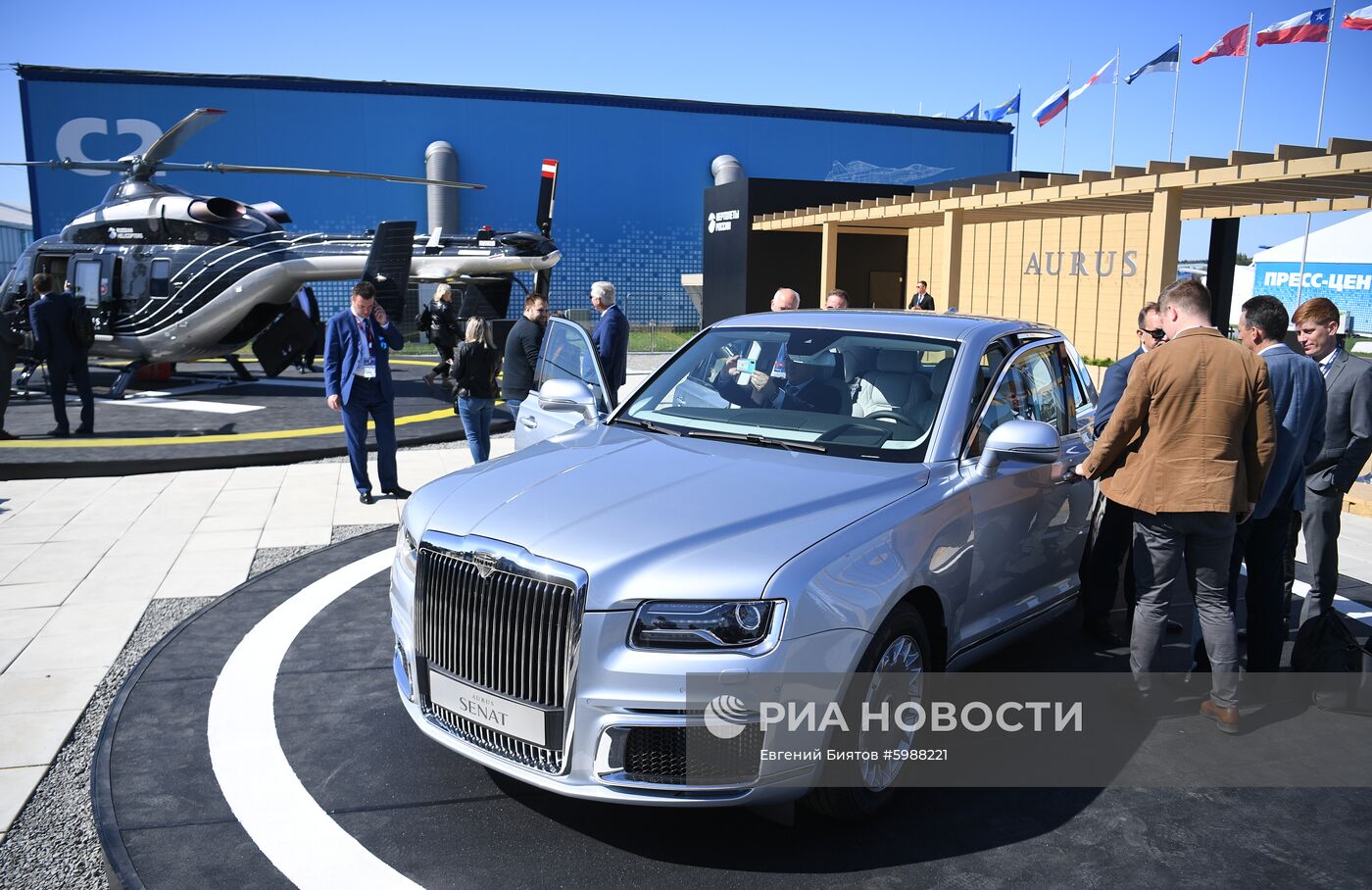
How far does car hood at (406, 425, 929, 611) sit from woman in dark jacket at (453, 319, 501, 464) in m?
4.86

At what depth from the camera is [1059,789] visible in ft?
12.5

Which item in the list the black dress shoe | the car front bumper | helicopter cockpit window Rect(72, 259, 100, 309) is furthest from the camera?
helicopter cockpit window Rect(72, 259, 100, 309)

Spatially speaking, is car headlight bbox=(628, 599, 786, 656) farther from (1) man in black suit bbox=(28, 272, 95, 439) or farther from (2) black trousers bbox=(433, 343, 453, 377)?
(2) black trousers bbox=(433, 343, 453, 377)

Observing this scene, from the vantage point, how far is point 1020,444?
12.8 ft

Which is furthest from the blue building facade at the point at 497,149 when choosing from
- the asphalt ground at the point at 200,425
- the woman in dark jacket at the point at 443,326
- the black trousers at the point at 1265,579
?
the black trousers at the point at 1265,579

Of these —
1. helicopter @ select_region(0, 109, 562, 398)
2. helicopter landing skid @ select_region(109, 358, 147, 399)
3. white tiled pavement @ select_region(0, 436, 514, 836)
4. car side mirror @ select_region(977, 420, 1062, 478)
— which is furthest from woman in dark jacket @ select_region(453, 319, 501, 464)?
helicopter landing skid @ select_region(109, 358, 147, 399)

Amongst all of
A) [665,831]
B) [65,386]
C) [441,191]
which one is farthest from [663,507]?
[441,191]

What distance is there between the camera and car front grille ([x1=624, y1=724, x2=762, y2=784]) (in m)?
3.05

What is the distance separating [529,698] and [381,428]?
624 cm

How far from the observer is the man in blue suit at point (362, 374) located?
8531mm

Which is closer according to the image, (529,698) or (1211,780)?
(529,698)

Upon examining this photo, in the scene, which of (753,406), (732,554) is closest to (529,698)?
(732,554)

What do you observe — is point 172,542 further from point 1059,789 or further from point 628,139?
point 628,139

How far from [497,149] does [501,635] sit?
34.4m
